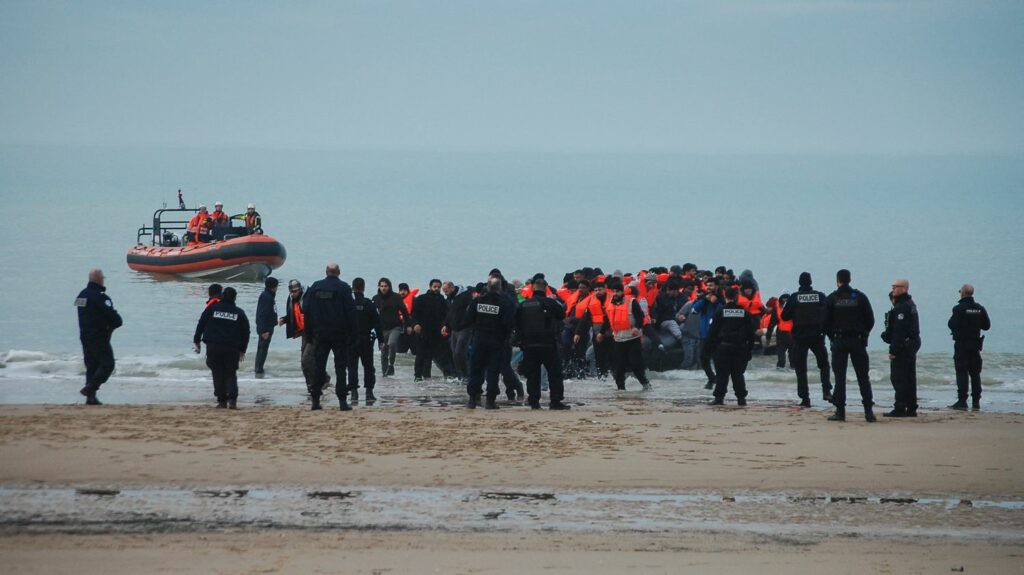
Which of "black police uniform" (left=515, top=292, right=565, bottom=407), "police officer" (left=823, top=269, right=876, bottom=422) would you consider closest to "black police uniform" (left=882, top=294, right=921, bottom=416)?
"police officer" (left=823, top=269, right=876, bottom=422)

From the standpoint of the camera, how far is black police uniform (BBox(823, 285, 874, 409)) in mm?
13969

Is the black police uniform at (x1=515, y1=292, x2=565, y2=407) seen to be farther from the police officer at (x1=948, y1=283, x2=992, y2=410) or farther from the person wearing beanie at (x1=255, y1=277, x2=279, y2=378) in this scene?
the person wearing beanie at (x1=255, y1=277, x2=279, y2=378)

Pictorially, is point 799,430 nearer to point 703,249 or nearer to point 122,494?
point 122,494

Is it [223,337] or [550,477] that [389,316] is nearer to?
[223,337]

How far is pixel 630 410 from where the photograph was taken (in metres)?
15.6

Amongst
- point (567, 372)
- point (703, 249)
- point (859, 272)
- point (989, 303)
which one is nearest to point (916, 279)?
point (859, 272)

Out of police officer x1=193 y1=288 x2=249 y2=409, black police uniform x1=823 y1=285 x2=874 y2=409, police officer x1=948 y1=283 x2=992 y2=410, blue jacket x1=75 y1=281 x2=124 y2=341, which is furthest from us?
police officer x1=948 y1=283 x2=992 y2=410

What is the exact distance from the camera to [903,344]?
574 inches

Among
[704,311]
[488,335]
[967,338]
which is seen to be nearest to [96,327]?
[488,335]

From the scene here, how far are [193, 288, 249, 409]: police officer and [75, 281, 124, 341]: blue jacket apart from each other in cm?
86

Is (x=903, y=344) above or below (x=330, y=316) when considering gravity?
below

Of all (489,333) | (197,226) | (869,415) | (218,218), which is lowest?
(869,415)

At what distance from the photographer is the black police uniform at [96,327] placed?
48.3 ft

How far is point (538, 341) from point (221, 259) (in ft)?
90.6
